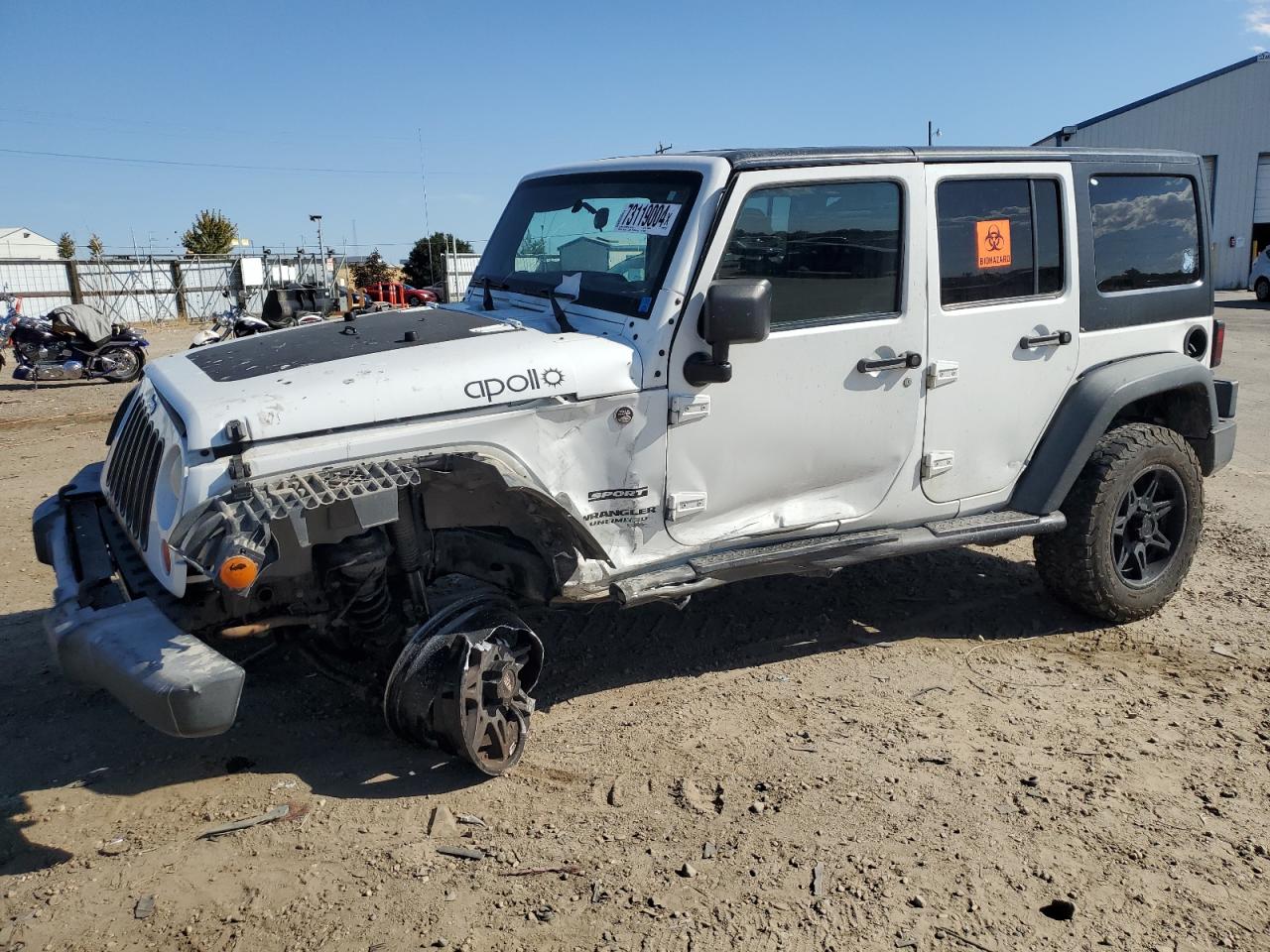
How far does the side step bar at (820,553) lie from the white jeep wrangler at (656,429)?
0.01 m

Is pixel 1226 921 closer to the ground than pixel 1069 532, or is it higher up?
closer to the ground

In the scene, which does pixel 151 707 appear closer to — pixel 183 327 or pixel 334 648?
pixel 334 648

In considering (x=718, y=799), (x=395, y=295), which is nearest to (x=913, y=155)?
(x=718, y=799)

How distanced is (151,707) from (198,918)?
2.07 feet

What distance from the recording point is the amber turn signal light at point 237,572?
9.34ft

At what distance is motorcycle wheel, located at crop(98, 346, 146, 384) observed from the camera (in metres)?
14.3

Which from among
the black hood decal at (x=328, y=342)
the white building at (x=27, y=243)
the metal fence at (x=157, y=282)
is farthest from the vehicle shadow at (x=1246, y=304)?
the white building at (x=27, y=243)

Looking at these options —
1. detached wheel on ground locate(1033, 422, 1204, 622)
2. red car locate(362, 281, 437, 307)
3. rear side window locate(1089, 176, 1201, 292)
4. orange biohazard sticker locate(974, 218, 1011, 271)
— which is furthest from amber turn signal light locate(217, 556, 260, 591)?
red car locate(362, 281, 437, 307)

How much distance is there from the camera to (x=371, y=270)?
38062mm

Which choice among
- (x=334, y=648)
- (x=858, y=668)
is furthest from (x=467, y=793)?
(x=858, y=668)

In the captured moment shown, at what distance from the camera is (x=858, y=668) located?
461 cm

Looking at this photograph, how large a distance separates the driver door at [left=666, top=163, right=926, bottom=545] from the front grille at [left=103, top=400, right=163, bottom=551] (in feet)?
6.05

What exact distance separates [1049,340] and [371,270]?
119 ft

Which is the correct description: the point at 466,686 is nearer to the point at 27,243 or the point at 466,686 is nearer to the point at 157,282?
the point at 157,282
